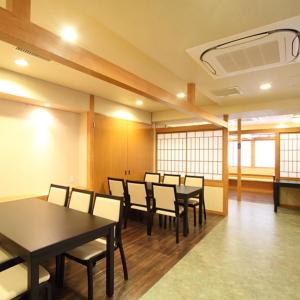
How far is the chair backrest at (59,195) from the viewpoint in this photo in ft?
9.56

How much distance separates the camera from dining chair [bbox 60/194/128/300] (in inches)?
75.3

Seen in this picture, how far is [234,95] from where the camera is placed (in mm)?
3906

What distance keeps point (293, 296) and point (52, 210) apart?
2.60 m

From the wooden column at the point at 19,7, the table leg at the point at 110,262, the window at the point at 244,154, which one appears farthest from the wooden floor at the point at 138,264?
the window at the point at 244,154

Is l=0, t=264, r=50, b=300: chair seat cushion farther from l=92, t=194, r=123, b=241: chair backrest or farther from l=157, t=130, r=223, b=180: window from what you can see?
l=157, t=130, r=223, b=180: window

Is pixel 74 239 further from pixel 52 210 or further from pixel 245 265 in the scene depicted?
pixel 245 265

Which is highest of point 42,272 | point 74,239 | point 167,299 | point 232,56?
point 232,56

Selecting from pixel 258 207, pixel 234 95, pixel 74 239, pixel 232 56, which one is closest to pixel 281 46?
pixel 232 56

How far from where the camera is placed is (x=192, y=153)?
5.66 m

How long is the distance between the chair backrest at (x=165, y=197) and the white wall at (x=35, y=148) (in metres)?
1.62

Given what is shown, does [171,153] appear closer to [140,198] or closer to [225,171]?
[225,171]

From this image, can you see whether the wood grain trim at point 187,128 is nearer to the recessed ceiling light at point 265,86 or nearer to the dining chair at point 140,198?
the recessed ceiling light at point 265,86

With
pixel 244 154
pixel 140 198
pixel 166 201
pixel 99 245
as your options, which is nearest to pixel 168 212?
pixel 166 201

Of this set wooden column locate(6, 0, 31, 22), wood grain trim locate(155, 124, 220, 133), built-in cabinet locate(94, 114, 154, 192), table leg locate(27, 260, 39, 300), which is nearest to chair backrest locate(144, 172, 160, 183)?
built-in cabinet locate(94, 114, 154, 192)
